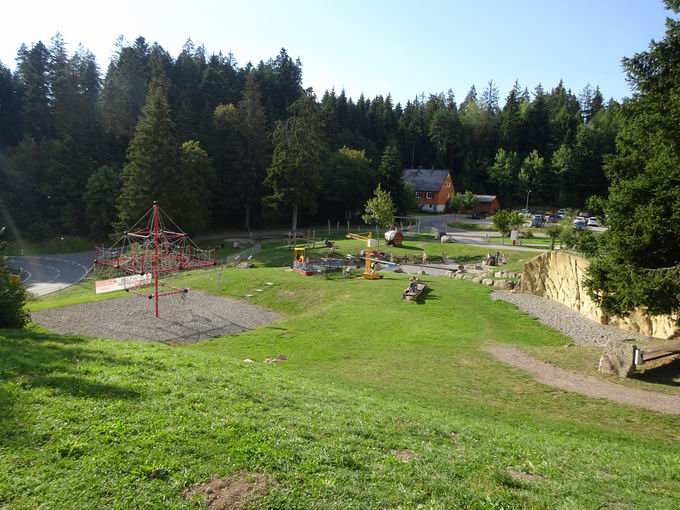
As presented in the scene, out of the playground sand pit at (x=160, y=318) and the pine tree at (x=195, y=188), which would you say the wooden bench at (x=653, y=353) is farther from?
the pine tree at (x=195, y=188)

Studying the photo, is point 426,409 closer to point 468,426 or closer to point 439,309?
point 468,426

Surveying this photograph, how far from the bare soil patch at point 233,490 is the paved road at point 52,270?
1461 inches

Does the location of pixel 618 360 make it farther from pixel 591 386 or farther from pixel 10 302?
pixel 10 302

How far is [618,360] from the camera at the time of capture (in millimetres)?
15078

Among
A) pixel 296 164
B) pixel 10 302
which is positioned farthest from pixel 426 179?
pixel 10 302

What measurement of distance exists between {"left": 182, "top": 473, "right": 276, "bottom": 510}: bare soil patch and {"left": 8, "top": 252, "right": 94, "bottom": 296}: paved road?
122ft

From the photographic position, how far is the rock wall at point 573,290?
1908 cm

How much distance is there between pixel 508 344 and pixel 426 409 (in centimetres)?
865

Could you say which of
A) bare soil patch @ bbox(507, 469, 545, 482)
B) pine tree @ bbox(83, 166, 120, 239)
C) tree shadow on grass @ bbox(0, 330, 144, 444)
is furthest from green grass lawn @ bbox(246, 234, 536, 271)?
bare soil patch @ bbox(507, 469, 545, 482)

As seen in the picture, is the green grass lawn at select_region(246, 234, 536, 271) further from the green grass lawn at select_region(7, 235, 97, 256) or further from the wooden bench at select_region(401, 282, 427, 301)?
the green grass lawn at select_region(7, 235, 97, 256)

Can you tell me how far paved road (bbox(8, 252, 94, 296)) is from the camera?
129 feet

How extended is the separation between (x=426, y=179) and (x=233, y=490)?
279 ft

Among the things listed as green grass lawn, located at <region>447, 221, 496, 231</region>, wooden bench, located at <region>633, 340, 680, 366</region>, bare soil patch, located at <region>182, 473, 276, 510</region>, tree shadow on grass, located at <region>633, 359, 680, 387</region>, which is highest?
green grass lawn, located at <region>447, 221, 496, 231</region>

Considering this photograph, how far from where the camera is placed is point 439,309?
24469 mm
